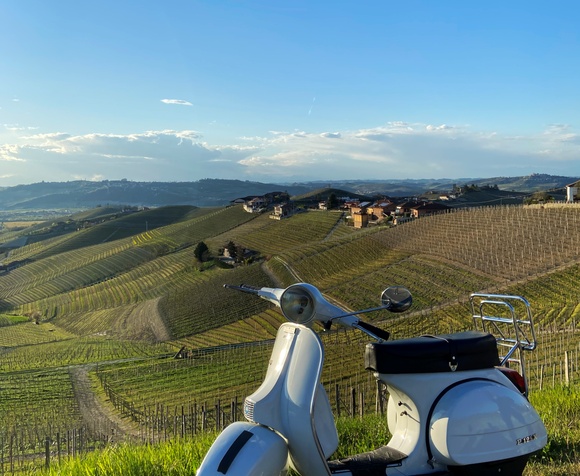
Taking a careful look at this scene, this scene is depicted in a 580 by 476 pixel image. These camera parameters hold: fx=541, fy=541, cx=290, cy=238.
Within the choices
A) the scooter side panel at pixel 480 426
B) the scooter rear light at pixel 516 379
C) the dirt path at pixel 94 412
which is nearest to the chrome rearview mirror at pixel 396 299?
the scooter side panel at pixel 480 426

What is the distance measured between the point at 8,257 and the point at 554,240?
9743 centimetres

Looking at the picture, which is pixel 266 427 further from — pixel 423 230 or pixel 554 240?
pixel 423 230

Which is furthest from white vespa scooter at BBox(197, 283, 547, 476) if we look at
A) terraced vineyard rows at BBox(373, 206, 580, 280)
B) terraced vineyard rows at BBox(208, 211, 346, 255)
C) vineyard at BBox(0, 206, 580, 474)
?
terraced vineyard rows at BBox(208, 211, 346, 255)

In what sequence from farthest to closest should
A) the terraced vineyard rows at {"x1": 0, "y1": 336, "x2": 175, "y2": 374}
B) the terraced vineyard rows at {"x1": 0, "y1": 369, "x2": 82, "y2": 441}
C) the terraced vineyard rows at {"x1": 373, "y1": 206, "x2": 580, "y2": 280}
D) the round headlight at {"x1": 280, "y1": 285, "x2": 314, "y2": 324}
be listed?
the terraced vineyard rows at {"x1": 0, "y1": 336, "x2": 175, "y2": 374} → the terraced vineyard rows at {"x1": 373, "y1": 206, "x2": 580, "y2": 280} → the terraced vineyard rows at {"x1": 0, "y1": 369, "x2": 82, "y2": 441} → the round headlight at {"x1": 280, "y1": 285, "x2": 314, "y2": 324}

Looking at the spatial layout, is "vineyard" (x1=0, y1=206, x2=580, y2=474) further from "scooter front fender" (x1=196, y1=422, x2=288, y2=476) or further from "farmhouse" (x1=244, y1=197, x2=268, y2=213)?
"farmhouse" (x1=244, y1=197, x2=268, y2=213)

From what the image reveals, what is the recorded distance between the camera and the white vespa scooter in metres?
2.74

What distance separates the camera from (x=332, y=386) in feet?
57.0

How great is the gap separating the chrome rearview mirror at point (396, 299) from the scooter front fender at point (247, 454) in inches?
39.6

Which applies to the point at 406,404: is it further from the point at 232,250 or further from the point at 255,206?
the point at 255,206

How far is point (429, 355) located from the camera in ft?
10.5

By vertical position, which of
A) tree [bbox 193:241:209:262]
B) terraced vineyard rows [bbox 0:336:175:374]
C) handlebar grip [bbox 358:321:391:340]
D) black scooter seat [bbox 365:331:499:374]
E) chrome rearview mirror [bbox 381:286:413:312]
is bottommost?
terraced vineyard rows [bbox 0:336:175:374]

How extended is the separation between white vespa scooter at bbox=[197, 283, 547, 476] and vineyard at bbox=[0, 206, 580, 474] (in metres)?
3.11

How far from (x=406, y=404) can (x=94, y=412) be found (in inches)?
906

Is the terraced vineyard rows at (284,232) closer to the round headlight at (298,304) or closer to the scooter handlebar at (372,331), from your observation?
the scooter handlebar at (372,331)
